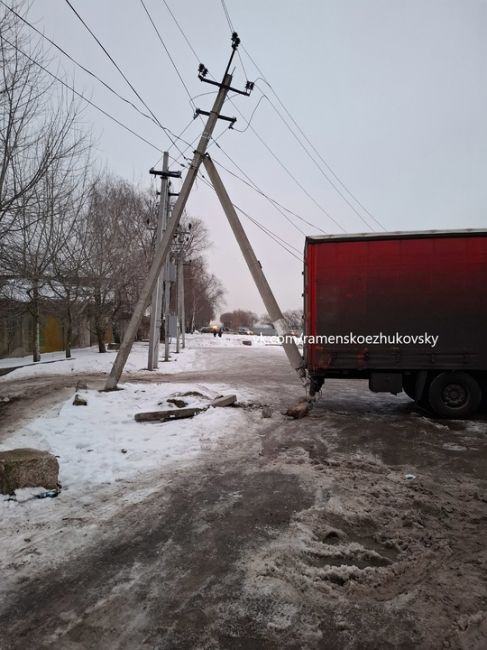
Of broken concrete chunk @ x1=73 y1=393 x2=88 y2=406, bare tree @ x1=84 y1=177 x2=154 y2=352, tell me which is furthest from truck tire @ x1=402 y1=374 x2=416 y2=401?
bare tree @ x1=84 y1=177 x2=154 y2=352

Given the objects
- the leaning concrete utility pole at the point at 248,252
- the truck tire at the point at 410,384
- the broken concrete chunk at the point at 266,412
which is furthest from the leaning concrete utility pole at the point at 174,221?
the truck tire at the point at 410,384

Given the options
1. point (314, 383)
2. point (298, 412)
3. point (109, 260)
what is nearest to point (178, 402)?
point (298, 412)

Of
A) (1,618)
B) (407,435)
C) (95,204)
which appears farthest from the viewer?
(95,204)

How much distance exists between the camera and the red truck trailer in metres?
8.22

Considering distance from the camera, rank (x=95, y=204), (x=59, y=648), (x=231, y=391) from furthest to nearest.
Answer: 1. (x=95, y=204)
2. (x=231, y=391)
3. (x=59, y=648)

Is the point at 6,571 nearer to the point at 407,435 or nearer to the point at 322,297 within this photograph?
the point at 407,435

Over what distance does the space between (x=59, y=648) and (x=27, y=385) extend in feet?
37.4

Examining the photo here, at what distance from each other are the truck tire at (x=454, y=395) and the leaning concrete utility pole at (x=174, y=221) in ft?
21.8

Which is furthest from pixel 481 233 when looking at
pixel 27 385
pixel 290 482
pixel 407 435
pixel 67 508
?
pixel 27 385

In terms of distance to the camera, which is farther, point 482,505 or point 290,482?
point 290,482

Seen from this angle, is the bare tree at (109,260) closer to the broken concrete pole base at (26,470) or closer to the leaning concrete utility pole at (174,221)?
the leaning concrete utility pole at (174,221)

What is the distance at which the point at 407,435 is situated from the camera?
23.8 feet

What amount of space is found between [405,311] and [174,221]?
229 inches

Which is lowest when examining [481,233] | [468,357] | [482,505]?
[482,505]
